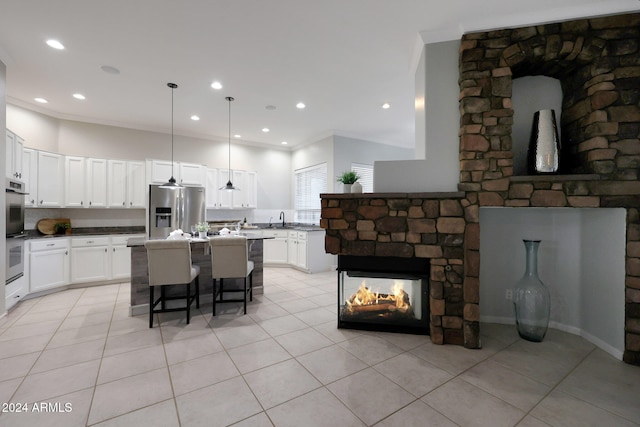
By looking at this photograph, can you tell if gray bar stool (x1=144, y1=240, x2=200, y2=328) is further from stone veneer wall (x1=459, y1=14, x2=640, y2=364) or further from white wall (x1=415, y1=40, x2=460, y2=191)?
stone veneer wall (x1=459, y1=14, x2=640, y2=364)

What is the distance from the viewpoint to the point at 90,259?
4.51 m

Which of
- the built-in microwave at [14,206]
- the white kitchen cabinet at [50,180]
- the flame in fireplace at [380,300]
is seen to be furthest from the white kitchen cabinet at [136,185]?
the flame in fireplace at [380,300]

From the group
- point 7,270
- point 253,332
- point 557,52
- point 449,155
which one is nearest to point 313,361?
point 253,332

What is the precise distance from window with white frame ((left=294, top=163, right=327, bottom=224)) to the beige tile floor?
3644mm

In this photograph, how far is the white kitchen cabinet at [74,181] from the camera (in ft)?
15.1

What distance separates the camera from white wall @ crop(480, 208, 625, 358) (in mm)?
2412

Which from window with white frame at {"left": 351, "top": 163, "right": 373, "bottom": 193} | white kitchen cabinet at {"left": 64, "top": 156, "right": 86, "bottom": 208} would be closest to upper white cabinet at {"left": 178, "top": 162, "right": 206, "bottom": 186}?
white kitchen cabinet at {"left": 64, "top": 156, "right": 86, "bottom": 208}

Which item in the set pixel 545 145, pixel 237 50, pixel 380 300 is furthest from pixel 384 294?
pixel 237 50

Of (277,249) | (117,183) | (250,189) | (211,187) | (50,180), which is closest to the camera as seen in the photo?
(50,180)

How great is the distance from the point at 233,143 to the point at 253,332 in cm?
495

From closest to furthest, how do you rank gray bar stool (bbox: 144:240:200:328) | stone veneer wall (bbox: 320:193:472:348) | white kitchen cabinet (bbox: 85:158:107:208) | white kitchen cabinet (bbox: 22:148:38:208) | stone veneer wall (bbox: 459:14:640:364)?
stone veneer wall (bbox: 459:14:640:364) → stone veneer wall (bbox: 320:193:472:348) → gray bar stool (bbox: 144:240:200:328) → white kitchen cabinet (bbox: 22:148:38:208) → white kitchen cabinet (bbox: 85:158:107:208)

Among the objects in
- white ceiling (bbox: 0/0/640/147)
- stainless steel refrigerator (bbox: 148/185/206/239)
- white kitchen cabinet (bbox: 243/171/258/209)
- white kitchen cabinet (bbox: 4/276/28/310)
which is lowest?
white kitchen cabinet (bbox: 4/276/28/310)

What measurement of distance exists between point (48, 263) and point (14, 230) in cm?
79

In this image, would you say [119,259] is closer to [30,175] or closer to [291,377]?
[30,175]
